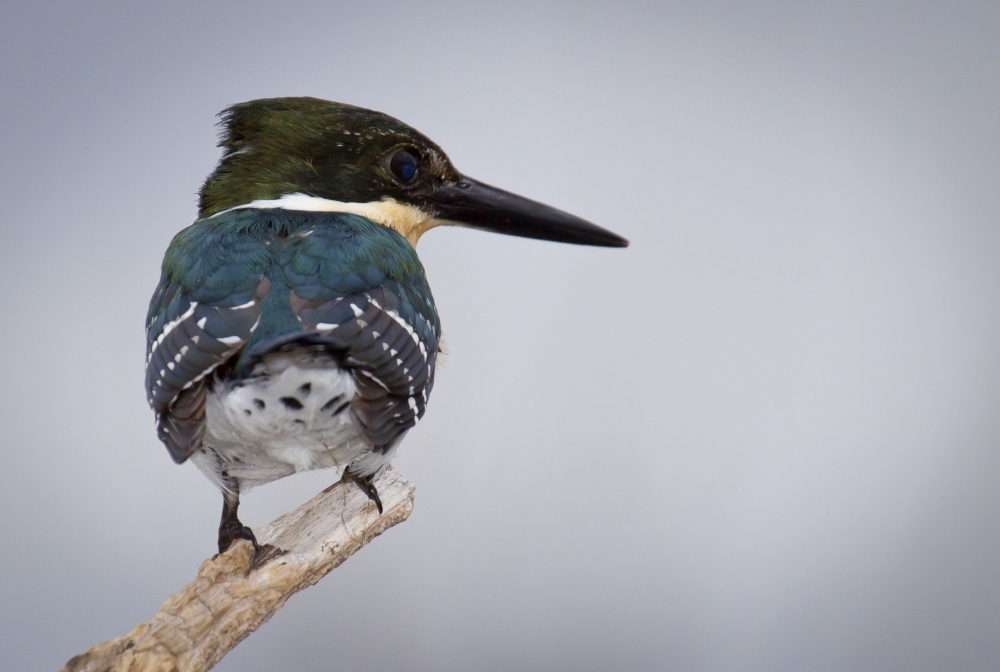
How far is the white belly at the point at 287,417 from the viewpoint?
1.43m

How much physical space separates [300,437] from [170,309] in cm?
33

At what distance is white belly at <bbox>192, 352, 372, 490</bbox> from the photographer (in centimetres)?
143

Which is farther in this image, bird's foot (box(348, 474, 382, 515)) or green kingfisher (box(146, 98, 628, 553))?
bird's foot (box(348, 474, 382, 515))

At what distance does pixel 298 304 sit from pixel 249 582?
1.78 ft

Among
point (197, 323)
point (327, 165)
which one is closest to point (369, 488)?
point (197, 323)

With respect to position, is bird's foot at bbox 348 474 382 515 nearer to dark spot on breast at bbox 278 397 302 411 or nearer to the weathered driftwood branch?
the weathered driftwood branch

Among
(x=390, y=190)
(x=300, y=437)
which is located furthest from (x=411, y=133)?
(x=300, y=437)

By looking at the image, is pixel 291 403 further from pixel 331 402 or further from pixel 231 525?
pixel 231 525

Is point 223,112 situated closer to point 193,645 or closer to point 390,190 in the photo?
point 390,190

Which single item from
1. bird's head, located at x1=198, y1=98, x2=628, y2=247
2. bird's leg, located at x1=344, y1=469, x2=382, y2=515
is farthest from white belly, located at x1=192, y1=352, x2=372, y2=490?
bird's head, located at x1=198, y1=98, x2=628, y2=247

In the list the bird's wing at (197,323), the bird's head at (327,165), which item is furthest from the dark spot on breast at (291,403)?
the bird's head at (327,165)

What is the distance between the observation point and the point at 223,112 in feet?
6.37

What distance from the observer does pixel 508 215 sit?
81.4 inches

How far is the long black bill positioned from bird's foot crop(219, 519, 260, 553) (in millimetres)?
779
